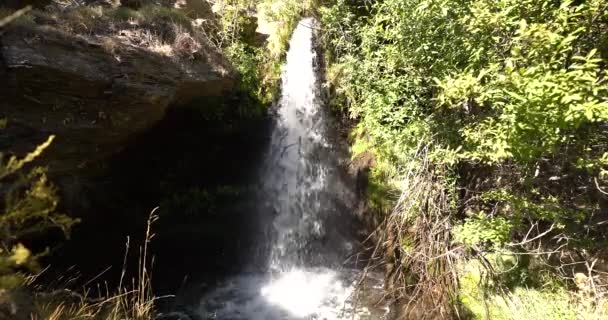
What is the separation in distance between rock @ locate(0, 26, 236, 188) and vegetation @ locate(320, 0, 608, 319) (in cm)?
345

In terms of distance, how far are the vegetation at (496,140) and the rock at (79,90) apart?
345 cm

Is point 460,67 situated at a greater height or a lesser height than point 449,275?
greater

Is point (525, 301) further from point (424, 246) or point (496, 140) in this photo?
point (496, 140)

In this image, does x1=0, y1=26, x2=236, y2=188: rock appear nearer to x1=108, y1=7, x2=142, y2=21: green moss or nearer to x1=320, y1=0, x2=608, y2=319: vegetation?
x1=108, y1=7, x2=142, y2=21: green moss

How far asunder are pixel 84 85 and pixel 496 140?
16.4ft

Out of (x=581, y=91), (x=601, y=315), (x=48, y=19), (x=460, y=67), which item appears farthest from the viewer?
(x=48, y=19)

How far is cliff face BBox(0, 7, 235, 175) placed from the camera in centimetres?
476

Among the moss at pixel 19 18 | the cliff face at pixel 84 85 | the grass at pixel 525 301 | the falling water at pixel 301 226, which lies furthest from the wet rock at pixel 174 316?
the moss at pixel 19 18

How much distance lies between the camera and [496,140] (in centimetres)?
385

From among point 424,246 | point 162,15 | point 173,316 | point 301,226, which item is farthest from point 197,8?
point 424,246

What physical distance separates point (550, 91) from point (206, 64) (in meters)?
5.58

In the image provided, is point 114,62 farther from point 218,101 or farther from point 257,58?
point 257,58

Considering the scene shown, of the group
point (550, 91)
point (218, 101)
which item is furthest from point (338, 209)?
point (550, 91)

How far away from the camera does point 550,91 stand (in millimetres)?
3080
